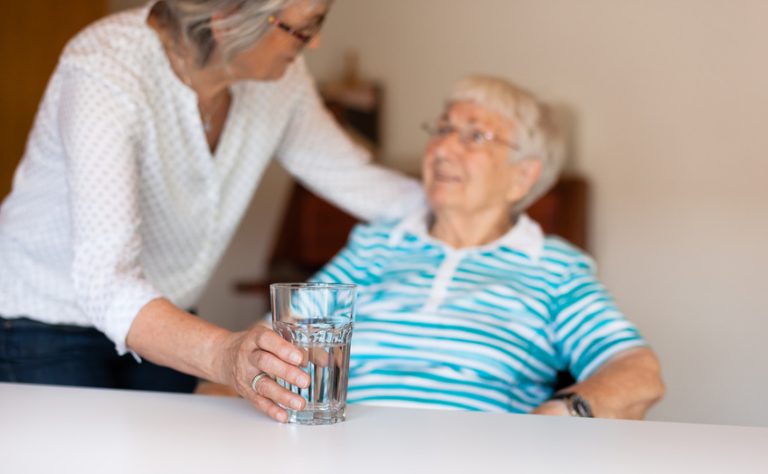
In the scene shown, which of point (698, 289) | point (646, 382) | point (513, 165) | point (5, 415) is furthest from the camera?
point (698, 289)

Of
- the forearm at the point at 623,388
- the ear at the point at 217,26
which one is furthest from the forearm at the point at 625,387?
the ear at the point at 217,26

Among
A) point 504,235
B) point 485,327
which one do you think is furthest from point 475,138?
point 485,327

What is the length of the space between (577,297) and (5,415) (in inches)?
40.7

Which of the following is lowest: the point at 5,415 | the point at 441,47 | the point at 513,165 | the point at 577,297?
the point at 5,415

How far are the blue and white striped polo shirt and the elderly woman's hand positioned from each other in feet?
1.92

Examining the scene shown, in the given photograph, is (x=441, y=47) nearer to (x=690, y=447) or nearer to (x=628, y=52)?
(x=628, y=52)

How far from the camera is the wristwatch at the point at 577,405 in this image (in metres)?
1.49

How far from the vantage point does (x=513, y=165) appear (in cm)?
199

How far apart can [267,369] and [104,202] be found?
45cm

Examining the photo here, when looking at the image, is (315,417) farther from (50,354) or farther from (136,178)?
(50,354)

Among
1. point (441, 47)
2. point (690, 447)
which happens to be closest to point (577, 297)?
point (690, 447)

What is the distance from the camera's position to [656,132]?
2.62m

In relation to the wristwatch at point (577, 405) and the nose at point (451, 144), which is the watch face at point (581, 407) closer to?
the wristwatch at point (577, 405)

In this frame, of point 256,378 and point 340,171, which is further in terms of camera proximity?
point 340,171
